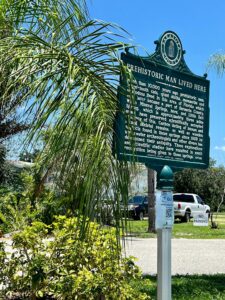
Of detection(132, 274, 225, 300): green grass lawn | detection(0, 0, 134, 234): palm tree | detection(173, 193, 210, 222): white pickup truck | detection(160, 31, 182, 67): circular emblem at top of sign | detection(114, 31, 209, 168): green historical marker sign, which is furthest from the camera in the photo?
detection(173, 193, 210, 222): white pickup truck

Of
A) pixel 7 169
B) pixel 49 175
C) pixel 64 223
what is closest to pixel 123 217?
pixel 49 175

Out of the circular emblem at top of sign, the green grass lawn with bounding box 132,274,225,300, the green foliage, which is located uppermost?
the circular emblem at top of sign

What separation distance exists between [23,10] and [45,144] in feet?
5.91

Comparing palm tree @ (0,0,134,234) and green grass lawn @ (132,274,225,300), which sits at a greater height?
palm tree @ (0,0,134,234)

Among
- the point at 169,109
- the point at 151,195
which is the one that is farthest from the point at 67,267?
the point at 151,195

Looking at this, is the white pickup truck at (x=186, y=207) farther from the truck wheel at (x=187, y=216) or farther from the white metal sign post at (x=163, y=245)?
the white metal sign post at (x=163, y=245)

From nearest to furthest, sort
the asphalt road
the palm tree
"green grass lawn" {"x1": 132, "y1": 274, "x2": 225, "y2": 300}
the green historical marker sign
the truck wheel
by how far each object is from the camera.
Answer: the palm tree, the green historical marker sign, "green grass lawn" {"x1": 132, "y1": 274, "x2": 225, "y2": 300}, the asphalt road, the truck wheel

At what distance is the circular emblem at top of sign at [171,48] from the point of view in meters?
5.66

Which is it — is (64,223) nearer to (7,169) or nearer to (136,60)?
(136,60)

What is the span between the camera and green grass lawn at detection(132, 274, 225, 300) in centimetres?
807

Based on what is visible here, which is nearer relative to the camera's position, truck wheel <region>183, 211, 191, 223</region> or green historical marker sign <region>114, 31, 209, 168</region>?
green historical marker sign <region>114, 31, 209, 168</region>

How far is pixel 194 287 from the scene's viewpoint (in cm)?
900

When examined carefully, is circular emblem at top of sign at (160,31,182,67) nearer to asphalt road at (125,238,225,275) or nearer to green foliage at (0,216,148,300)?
green foliage at (0,216,148,300)

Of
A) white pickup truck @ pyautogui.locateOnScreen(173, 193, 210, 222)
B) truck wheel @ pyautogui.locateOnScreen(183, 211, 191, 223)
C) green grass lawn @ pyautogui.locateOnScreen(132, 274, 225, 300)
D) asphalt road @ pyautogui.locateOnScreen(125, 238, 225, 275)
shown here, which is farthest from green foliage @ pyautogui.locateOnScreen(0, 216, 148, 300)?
truck wheel @ pyautogui.locateOnScreen(183, 211, 191, 223)
